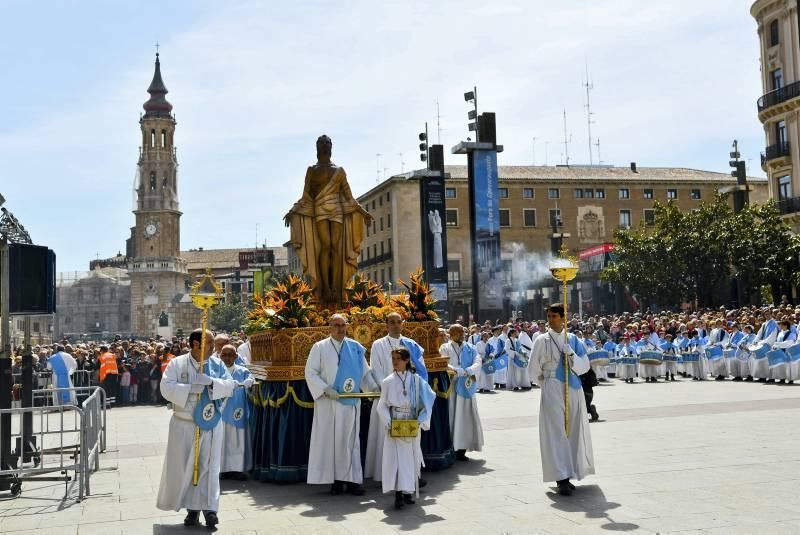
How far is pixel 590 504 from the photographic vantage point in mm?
8453

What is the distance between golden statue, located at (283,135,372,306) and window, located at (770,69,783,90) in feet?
135

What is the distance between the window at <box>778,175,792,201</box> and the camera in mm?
46772

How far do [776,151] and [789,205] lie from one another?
3066 millimetres

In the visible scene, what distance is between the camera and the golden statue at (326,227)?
476 inches

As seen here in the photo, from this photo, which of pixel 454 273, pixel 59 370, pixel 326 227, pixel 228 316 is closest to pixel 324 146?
pixel 326 227

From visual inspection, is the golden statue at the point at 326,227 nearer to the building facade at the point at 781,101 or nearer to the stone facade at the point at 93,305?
the building facade at the point at 781,101

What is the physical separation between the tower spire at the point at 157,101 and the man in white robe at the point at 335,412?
133054 mm

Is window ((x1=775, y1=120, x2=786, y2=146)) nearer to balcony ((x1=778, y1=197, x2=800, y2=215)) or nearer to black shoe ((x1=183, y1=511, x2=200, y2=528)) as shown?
balcony ((x1=778, y1=197, x2=800, y2=215))

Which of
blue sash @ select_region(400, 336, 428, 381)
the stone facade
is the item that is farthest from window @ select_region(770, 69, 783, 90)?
the stone facade

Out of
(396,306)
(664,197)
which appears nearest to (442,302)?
(396,306)

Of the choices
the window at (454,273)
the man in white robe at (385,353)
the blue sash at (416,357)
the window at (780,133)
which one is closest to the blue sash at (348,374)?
the man in white robe at (385,353)

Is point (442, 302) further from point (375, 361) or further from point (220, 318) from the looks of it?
point (220, 318)

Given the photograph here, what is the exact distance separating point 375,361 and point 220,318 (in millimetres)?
103543

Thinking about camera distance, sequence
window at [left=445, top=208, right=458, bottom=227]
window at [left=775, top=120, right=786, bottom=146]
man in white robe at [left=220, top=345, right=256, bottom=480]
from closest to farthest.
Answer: man in white robe at [left=220, top=345, right=256, bottom=480], window at [left=775, top=120, right=786, bottom=146], window at [left=445, top=208, right=458, bottom=227]
